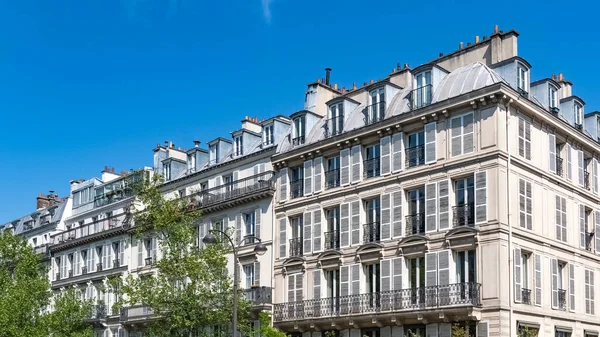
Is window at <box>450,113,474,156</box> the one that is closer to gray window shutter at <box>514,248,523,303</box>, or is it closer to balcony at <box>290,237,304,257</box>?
gray window shutter at <box>514,248,523,303</box>

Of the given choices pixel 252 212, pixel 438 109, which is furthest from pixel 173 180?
pixel 438 109

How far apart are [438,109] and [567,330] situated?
932cm

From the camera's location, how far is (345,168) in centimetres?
3619

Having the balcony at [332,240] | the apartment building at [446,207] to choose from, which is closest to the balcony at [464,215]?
the apartment building at [446,207]

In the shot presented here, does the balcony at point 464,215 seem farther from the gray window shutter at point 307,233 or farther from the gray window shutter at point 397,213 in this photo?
the gray window shutter at point 307,233

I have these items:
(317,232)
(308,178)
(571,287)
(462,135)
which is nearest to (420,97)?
(462,135)

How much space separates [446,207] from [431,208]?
686 mm

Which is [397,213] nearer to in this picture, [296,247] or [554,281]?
[296,247]

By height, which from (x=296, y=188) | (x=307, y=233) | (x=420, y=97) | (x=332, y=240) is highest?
(x=420, y=97)

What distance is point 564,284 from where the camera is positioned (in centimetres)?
3362

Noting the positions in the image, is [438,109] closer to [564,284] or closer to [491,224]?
[491,224]

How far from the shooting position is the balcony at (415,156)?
3316cm

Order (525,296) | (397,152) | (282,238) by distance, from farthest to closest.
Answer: (282,238), (397,152), (525,296)

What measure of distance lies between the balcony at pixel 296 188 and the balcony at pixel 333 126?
234 centimetres
